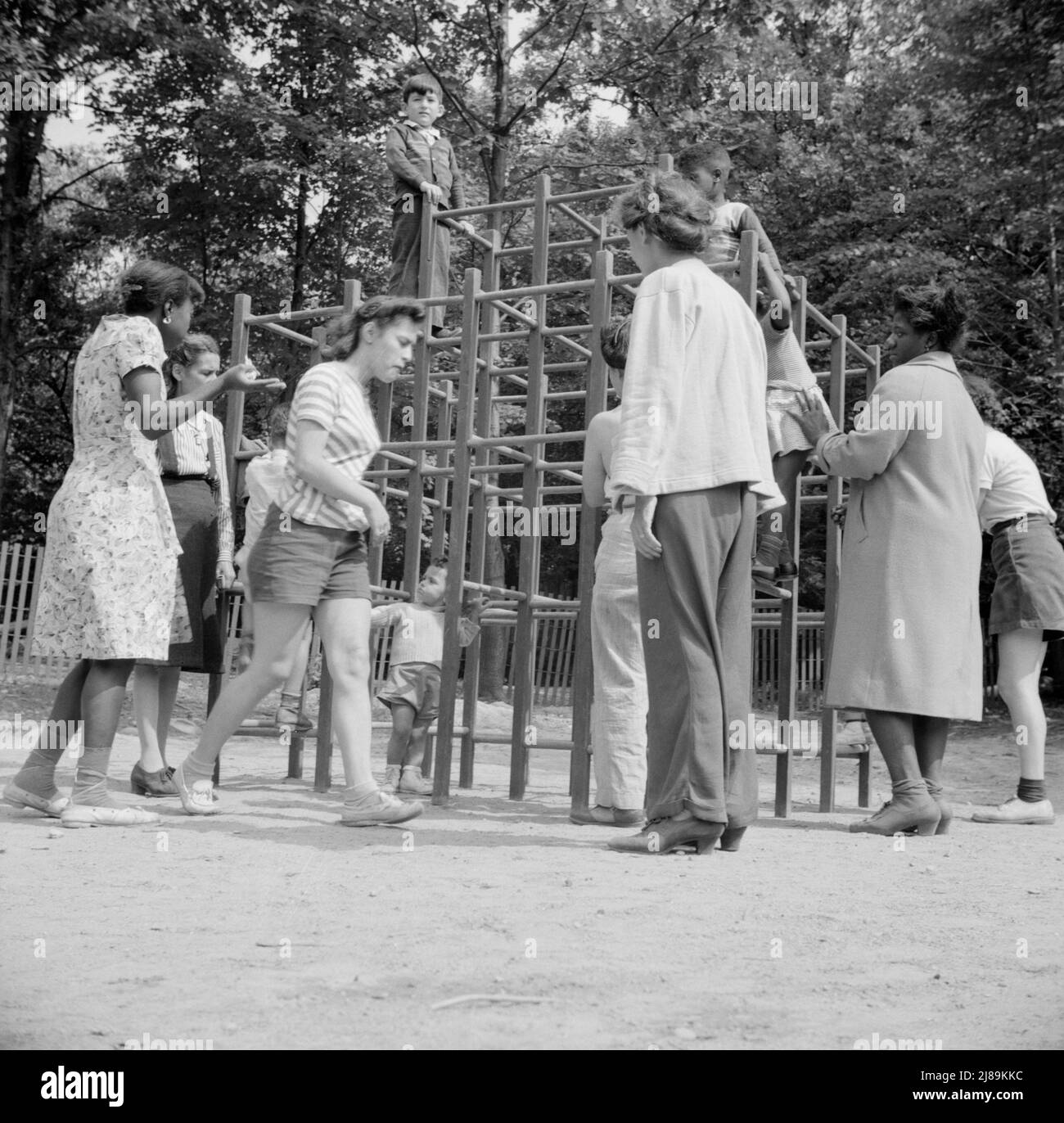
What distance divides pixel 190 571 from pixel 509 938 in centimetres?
301

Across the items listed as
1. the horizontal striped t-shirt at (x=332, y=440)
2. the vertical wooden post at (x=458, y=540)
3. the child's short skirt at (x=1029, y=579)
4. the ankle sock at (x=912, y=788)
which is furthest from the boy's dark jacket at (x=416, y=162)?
the ankle sock at (x=912, y=788)

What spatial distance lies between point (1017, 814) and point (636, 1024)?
164 inches

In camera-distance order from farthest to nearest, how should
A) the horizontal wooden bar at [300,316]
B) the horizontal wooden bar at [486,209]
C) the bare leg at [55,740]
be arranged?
the horizontal wooden bar at [486,209]
the horizontal wooden bar at [300,316]
the bare leg at [55,740]

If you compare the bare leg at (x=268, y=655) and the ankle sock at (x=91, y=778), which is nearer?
the bare leg at (x=268, y=655)

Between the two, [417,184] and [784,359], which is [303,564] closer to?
[784,359]

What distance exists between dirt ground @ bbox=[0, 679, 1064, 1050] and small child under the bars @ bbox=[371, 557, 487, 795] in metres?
1.21

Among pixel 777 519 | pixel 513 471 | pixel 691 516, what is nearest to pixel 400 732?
pixel 513 471

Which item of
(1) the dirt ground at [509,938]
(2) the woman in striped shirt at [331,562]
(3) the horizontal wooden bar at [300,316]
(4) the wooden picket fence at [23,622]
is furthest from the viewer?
(4) the wooden picket fence at [23,622]

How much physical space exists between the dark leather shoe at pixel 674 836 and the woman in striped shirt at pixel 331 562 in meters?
0.84

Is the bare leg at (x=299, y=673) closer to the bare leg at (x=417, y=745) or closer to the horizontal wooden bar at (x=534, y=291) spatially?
the bare leg at (x=417, y=745)

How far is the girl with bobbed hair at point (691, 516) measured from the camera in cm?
416

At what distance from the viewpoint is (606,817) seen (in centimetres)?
529

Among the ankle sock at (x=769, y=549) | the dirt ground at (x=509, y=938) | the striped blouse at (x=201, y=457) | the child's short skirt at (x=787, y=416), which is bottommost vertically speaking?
the dirt ground at (x=509, y=938)
